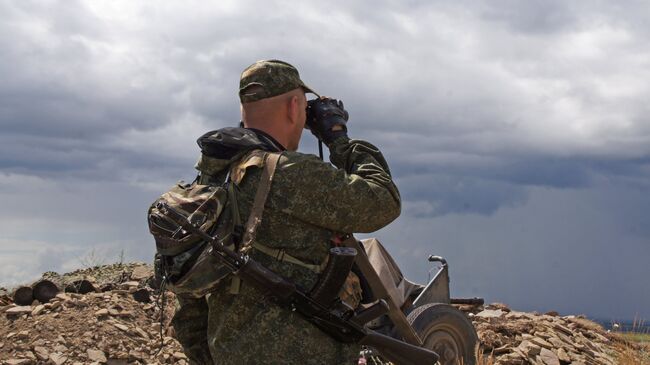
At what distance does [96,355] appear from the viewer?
9.55 m

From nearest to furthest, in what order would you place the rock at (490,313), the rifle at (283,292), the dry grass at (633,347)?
the rifle at (283,292) → the dry grass at (633,347) → the rock at (490,313)

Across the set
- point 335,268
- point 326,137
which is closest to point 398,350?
point 335,268

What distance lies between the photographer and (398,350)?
4648 millimetres

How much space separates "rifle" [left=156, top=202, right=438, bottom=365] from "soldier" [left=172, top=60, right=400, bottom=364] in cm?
5

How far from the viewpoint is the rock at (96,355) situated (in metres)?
9.49

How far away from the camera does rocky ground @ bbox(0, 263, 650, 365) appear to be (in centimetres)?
963

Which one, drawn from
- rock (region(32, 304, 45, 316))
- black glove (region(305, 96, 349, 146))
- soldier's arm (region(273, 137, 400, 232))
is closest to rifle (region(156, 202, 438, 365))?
soldier's arm (region(273, 137, 400, 232))

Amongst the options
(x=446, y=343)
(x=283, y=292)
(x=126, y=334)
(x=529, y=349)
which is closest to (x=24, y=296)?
(x=126, y=334)

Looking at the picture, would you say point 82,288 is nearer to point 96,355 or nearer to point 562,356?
point 96,355

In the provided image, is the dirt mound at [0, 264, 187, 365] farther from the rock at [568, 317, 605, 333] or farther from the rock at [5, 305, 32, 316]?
the rock at [568, 317, 605, 333]

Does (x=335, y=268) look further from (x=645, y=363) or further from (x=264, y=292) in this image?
(x=645, y=363)

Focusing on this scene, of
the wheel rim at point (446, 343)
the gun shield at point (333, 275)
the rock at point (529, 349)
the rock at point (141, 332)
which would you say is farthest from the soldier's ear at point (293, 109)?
the rock at point (529, 349)

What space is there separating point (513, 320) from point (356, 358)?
812 cm

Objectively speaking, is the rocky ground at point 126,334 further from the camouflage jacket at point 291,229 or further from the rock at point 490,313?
the camouflage jacket at point 291,229
